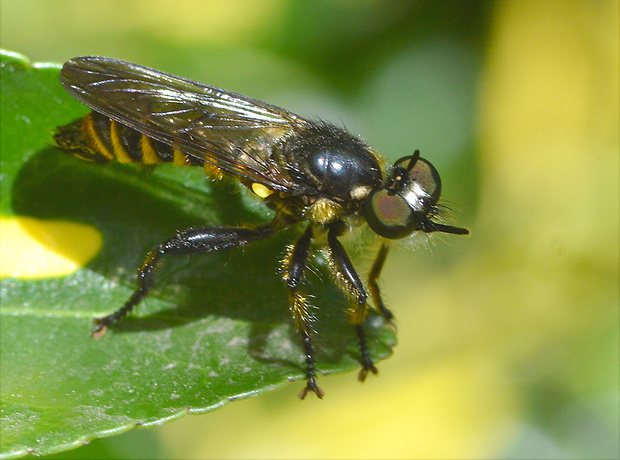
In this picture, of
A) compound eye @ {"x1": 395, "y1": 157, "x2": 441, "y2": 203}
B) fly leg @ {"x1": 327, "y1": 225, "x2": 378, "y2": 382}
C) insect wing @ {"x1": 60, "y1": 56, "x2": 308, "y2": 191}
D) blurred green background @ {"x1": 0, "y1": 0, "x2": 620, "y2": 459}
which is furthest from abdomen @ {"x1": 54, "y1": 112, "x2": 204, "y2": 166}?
blurred green background @ {"x1": 0, "y1": 0, "x2": 620, "y2": 459}

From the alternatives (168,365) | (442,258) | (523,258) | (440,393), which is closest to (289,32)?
(442,258)

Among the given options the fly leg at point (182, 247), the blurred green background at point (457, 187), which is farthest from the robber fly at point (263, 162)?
the blurred green background at point (457, 187)

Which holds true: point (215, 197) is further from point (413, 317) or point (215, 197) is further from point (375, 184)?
point (413, 317)

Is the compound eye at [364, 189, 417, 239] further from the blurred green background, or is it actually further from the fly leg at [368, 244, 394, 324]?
the fly leg at [368, 244, 394, 324]

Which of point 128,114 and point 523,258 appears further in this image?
point 523,258

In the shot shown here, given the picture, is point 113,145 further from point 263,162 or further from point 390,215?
point 390,215

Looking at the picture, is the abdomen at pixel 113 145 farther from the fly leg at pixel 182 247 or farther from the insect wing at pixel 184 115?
the fly leg at pixel 182 247
